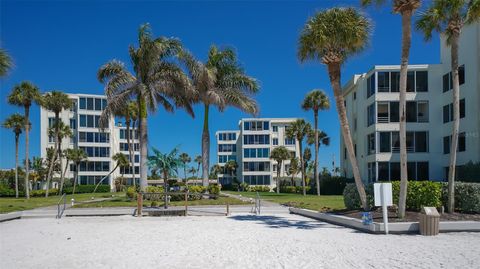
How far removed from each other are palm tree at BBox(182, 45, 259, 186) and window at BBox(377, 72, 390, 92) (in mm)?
12577

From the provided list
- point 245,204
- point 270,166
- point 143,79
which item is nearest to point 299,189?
point 270,166

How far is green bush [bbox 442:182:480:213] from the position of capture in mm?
16391

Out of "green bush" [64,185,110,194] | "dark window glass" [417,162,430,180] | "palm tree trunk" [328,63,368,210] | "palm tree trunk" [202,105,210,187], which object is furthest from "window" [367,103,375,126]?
"green bush" [64,185,110,194]

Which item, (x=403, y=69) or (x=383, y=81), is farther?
(x=383, y=81)

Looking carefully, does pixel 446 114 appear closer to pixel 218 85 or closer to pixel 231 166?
pixel 218 85

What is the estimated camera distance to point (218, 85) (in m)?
34.6

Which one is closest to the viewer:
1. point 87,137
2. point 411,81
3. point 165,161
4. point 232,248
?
point 232,248

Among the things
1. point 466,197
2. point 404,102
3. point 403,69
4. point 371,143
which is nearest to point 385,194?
point 404,102

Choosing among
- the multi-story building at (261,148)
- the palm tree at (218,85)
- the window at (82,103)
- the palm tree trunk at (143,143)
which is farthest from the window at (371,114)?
the window at (82,103)

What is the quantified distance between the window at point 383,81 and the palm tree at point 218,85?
41.3 ft

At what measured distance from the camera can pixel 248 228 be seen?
635 inches

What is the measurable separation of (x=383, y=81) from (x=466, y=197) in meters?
24.7

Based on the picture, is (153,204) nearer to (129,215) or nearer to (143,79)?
(129,215)

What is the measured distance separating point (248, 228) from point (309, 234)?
9.31 ft
